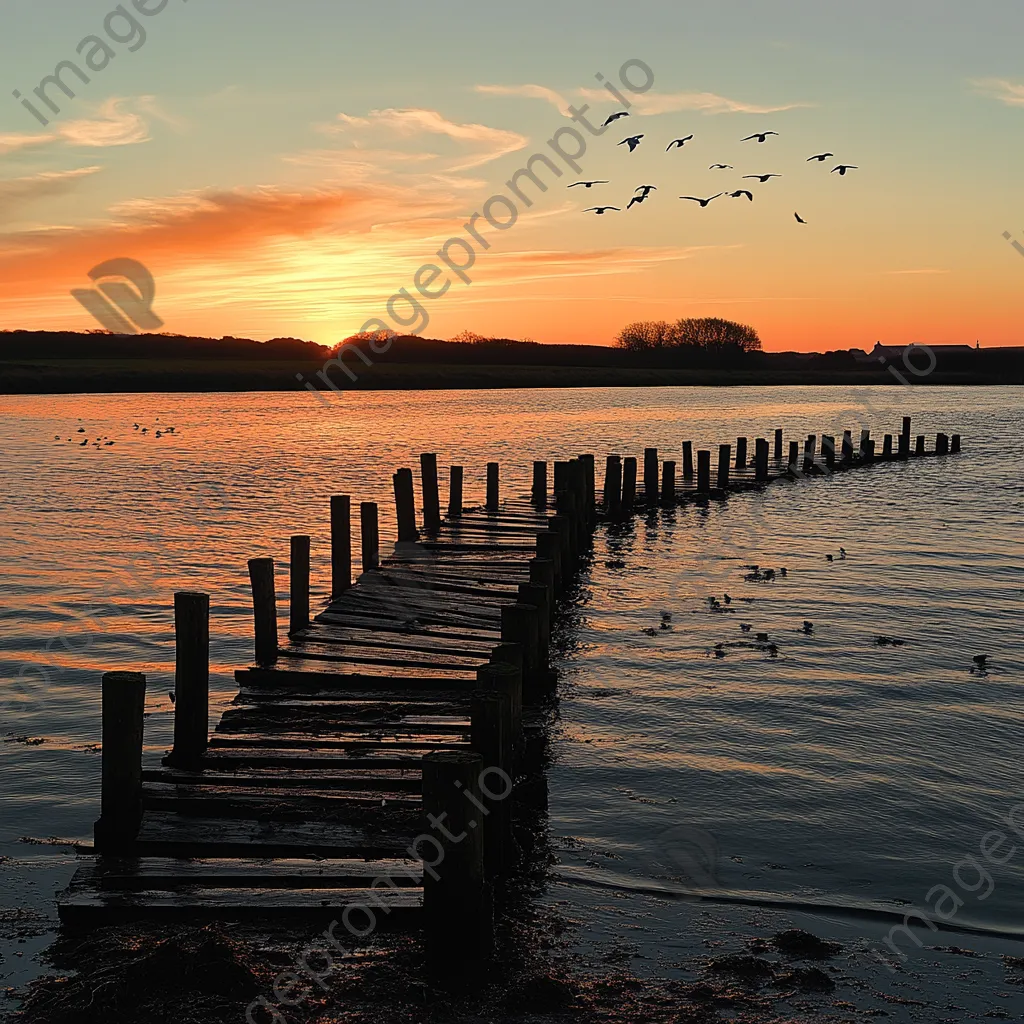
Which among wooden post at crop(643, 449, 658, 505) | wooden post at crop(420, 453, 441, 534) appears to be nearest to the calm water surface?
wooden post at crop(643, 449, 658, 505)

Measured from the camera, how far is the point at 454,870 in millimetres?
7023

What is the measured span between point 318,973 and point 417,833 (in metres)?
1.47

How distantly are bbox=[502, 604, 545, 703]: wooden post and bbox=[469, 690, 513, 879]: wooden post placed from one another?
3.07m

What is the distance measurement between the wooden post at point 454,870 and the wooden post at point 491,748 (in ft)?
3.82

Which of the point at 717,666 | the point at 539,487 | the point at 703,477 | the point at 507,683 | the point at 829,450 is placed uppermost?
the point at 829,450

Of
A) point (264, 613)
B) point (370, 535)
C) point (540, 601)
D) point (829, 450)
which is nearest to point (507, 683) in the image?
point (540, 601)

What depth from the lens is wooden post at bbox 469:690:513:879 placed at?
8.32 metres

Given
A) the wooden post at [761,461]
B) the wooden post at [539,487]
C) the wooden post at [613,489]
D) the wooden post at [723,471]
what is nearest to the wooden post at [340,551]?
the wooden post at [539,487]

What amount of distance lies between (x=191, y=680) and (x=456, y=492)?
14749mm

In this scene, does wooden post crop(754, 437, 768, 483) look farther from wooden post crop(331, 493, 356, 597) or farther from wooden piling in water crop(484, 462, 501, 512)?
wooden post crop(331, 493, 356, 597)

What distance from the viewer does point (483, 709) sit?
8320 millimetres

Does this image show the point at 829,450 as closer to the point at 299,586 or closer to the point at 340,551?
the point at 340,551

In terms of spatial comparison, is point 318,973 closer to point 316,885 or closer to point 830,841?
point 316,885

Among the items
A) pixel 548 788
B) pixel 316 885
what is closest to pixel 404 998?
pixel 316 885
